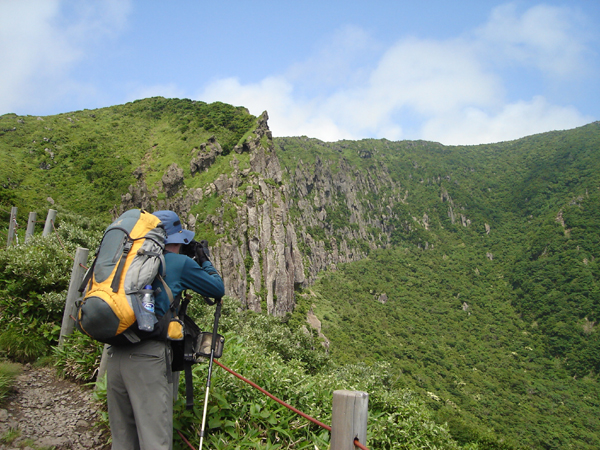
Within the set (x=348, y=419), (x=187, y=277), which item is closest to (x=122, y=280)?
(x=187, y=277)

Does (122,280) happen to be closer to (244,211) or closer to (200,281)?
(200,281)

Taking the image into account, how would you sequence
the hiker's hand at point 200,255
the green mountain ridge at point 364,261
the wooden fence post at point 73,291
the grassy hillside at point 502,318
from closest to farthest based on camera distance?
the hiker's hand at point 200,255 < the wooden fence post at point 73,291 < the green mountain ridge at point 364,261 < the grassy hillside at point 502,318

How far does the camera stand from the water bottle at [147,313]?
293cm

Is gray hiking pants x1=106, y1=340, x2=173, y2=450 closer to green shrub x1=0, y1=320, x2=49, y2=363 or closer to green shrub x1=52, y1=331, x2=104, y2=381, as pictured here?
green shrub x1=52, y1=331, x2=104, y2=381

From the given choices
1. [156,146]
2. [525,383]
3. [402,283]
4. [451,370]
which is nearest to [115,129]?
[156,146]

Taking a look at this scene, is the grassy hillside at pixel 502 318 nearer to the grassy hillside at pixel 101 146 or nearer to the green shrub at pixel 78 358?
the green shrub at pixel 78 358

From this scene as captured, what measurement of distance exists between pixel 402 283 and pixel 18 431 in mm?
177034

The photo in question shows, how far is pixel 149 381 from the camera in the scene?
3139 mm

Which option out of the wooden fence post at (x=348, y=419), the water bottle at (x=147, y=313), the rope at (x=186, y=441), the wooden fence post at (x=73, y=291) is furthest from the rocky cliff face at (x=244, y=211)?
the wooden fence post at (x=348, y=419)

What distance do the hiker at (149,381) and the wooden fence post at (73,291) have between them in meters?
3.56

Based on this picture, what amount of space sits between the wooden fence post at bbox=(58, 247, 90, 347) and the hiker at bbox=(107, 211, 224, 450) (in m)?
3.56

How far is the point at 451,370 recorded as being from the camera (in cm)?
10169

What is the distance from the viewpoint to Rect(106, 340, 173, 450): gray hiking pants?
311 centimetres

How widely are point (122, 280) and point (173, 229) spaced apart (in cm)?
89
